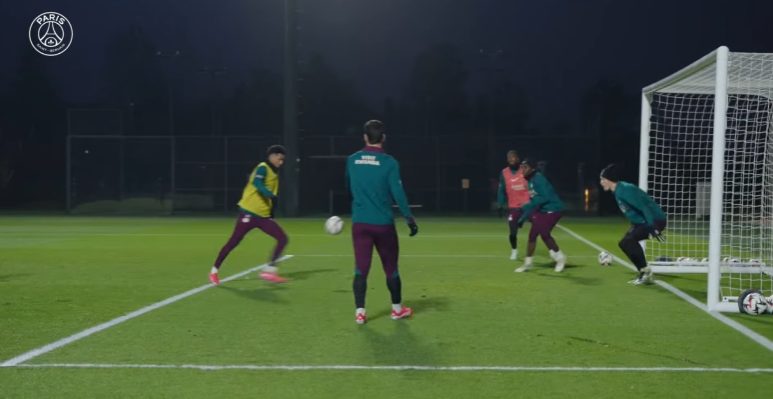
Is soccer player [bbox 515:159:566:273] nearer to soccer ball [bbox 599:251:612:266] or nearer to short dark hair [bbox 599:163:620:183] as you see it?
soccer ball [bbox 599:251:612:266]

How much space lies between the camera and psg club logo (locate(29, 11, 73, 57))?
4266cm

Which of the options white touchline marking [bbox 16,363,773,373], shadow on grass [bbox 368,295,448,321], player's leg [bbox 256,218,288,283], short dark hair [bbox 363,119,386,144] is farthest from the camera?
player's leg [bbox 256,218,288,283]

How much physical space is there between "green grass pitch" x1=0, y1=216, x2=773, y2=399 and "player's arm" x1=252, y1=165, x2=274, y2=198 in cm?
134

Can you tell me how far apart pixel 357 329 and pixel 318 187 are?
1051 inches

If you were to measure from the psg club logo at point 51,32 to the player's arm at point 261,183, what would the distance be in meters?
36.3

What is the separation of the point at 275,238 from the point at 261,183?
1.05 metres

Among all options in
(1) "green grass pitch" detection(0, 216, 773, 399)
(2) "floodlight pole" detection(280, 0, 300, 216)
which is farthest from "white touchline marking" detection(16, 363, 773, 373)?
(2) "floodlight pole" detection(280, 0, 300, 216)

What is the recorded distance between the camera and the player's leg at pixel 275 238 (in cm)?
1146

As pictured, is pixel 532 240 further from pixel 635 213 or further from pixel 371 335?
pixel 371 335

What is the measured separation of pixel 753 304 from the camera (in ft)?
28.7

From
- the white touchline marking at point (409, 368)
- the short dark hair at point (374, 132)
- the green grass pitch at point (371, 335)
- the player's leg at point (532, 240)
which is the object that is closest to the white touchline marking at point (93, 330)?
the green grass pitch at point (371, 335)

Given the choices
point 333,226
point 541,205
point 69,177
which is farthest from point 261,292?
point 69,177

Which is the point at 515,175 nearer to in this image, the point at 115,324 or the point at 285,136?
the point at 115,324

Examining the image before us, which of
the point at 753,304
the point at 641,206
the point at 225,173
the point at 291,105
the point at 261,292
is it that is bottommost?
the point at 261,292
